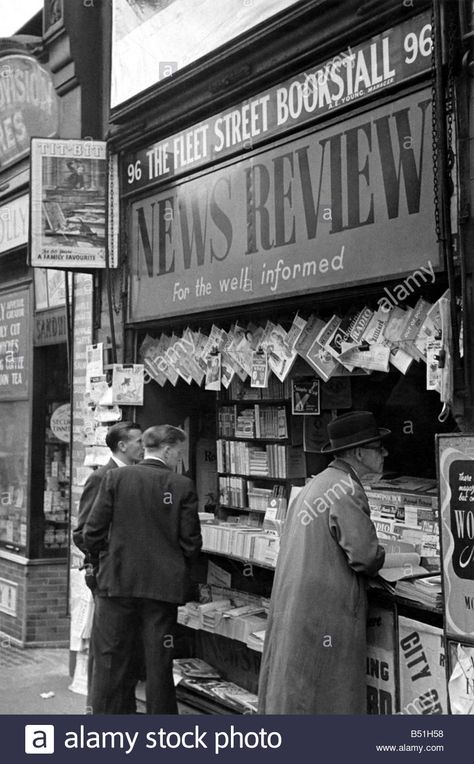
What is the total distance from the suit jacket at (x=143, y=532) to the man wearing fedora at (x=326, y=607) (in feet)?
4.68

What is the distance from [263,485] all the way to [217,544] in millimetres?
767

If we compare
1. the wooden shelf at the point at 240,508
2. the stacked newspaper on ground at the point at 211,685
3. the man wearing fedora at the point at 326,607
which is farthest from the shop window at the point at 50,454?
the man wearing fedora at the point at 326,607

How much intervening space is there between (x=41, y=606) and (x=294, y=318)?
15.8 feet

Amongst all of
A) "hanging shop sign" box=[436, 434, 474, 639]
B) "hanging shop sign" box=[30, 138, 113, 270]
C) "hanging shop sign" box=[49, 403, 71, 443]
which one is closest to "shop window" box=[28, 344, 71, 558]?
"hanging shop sign" box=[49, 403, 71, 443]

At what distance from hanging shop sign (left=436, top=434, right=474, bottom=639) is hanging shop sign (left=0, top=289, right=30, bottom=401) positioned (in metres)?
6.29

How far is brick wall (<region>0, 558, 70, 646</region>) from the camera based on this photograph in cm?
895

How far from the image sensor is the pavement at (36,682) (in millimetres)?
6906

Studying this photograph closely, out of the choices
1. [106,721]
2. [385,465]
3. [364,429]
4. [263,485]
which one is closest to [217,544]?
[263,485]

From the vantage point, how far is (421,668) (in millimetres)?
4109

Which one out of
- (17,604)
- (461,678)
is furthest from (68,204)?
(461,678)

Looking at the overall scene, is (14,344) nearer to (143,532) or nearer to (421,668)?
(143,532)

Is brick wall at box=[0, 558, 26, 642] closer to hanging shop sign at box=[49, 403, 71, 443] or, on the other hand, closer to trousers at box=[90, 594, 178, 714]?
hanging shop sign at box=[49, 403, 71, 443]

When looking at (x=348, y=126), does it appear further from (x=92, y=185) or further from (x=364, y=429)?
(x=92, y=185)

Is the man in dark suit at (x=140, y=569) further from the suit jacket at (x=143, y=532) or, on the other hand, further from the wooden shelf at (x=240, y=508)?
the wooden shelf at (x=240, y=508)
